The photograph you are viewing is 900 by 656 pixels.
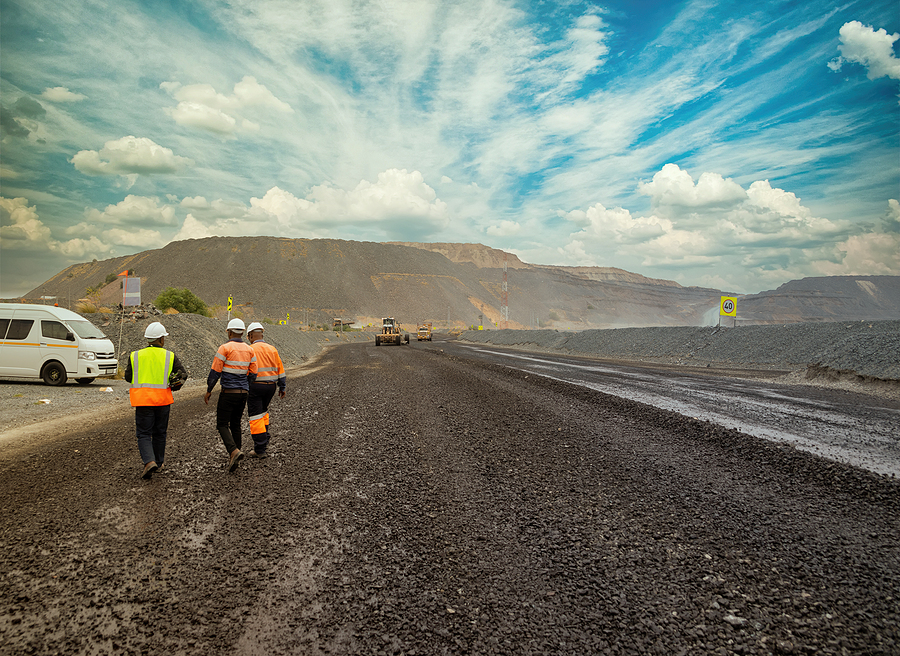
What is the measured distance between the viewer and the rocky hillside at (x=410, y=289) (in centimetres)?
10781

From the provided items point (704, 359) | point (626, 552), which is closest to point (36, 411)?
point (626, 552)

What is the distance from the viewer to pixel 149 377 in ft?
19.2

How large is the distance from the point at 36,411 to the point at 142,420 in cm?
761

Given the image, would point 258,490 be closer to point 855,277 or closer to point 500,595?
point 500,595

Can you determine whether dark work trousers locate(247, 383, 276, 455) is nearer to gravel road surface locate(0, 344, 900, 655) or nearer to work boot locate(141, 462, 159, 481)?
gravel road surface locate(0, 344, 900, 655)

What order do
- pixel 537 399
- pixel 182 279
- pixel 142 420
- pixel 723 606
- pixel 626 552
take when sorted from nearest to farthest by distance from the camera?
pixel 723 606
pixel 626 552
pixel 142 420
pixel 537 399
pixel 182 279

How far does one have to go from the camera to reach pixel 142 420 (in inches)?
225

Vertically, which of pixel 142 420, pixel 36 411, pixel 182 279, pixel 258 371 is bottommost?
pixel 36 411

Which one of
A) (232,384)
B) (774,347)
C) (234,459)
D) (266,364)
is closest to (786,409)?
(266,364)

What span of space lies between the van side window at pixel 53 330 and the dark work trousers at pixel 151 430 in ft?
38.6

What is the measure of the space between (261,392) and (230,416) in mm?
587

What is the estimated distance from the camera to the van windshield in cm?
1440

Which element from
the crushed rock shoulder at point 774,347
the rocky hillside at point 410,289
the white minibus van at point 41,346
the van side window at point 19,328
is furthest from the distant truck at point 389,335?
the rocky hillside at point 410,289

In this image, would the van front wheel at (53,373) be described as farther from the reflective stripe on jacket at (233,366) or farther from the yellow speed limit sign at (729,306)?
the yellow speed limit sign at (729,306)
